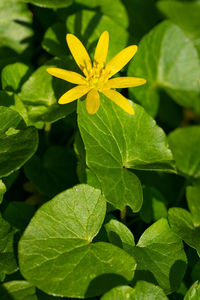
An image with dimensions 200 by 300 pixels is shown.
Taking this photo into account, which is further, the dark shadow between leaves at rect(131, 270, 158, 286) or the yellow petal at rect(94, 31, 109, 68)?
the yellow petal at rect(94, 31, 109, 68)

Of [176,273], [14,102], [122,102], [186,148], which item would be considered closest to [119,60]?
[122,102]

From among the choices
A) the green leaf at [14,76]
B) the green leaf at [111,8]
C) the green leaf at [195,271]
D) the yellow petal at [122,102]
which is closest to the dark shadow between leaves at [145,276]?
the green leaf at [195,271]

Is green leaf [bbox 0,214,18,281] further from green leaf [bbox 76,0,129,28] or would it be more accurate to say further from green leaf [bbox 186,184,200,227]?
green leaf [bbox 76,0,129,28]

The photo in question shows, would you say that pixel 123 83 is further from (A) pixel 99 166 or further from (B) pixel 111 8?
(B) pixel 111 8

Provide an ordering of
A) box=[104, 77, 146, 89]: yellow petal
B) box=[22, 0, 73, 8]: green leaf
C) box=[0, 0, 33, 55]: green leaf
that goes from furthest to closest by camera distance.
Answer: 1. box=[0, 0, 33, 55]: green leaf
2. box=[22, 0, 73, 8]: green leaf
3. box=[104, 77, 146, 89]: yellow petal

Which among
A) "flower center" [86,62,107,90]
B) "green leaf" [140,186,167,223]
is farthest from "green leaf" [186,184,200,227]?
"flower center" [86,62,107,90]
